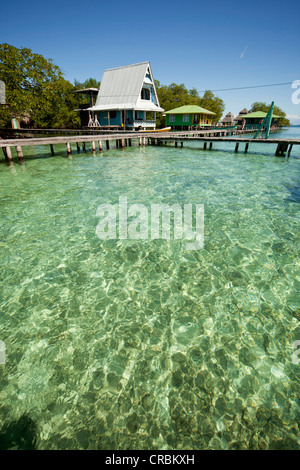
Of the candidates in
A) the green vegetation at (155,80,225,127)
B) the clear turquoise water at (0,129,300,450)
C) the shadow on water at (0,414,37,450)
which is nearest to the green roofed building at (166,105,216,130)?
the green vegetation at (155,80,225,127)

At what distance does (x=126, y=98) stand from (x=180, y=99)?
25506 millimetres

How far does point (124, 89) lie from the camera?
105 feet

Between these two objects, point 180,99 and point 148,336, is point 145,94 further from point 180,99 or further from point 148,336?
point 148,336

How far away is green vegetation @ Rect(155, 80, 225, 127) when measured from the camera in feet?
154

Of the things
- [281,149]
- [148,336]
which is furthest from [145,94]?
[148,336]

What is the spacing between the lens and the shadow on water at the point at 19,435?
89.7 inches

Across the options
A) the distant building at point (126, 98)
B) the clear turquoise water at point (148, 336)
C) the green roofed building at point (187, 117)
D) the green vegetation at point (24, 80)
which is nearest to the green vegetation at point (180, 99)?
the green roofed building at point (187, 117)

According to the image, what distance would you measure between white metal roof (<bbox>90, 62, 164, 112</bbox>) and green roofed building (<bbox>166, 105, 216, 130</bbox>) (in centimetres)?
566

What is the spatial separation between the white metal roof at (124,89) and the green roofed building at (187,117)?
5663mm

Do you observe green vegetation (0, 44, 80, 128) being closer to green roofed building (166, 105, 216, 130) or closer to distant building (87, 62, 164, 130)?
distant building (87, 62, 164, 130)
